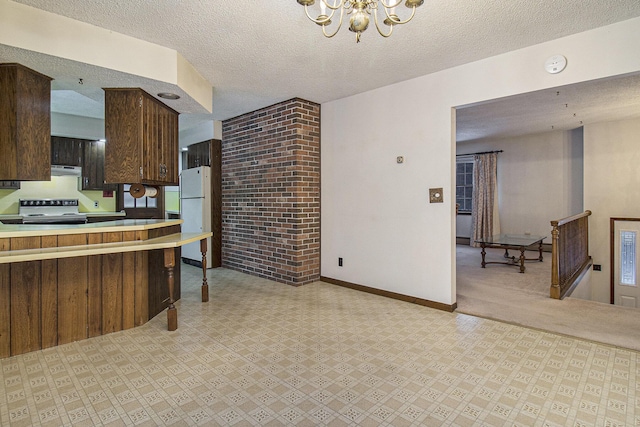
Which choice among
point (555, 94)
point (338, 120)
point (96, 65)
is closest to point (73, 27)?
point (96, 65)

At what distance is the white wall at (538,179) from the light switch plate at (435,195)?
481cm

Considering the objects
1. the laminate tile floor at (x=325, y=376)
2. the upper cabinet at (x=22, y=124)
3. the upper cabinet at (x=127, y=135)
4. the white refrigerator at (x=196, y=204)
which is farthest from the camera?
the white refrigerator at (x=196, y=204)

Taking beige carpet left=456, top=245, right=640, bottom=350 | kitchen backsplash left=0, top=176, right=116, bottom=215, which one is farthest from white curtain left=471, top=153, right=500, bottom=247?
kitchen backsplash left=0, top=176, right=116, bottom=215

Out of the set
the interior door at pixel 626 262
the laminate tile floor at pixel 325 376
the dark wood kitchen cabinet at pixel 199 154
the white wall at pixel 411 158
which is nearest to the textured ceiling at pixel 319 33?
the white wall at pixel 411 158

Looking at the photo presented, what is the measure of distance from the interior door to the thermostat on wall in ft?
14.5

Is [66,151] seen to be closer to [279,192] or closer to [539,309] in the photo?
[279,192]

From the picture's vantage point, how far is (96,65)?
2.59m

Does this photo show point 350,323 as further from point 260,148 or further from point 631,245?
point 631,245

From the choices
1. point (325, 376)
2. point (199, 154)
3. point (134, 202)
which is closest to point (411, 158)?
point (325, 376)

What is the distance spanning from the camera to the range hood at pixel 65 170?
214 inches

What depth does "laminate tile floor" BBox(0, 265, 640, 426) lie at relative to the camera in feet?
5.82

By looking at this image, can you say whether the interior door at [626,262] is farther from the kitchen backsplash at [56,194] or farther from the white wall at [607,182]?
the kitchen backsplash at [56,194]

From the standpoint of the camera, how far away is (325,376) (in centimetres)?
216

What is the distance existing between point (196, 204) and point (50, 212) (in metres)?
2.44
